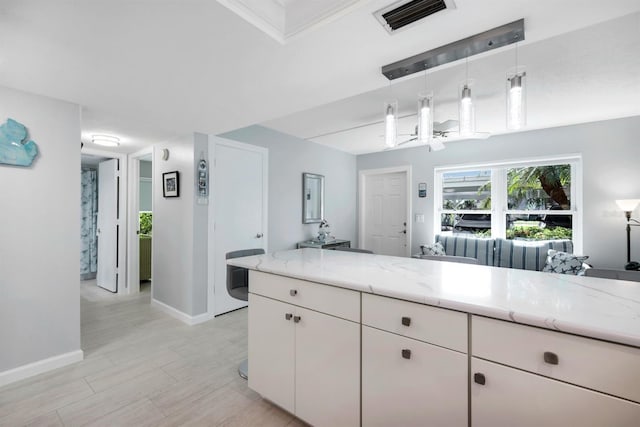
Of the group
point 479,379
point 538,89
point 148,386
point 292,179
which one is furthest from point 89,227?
point 538,89

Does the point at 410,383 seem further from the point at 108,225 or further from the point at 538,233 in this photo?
the point at 108,225

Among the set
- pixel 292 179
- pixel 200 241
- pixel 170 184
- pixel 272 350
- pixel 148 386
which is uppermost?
pixel 292 179

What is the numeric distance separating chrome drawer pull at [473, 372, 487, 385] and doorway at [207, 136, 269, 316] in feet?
9.66

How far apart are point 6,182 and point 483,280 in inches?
127

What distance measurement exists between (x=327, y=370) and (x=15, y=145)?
2.72 metres

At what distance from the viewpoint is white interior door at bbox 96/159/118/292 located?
14.1 ft

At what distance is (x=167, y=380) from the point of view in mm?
2139

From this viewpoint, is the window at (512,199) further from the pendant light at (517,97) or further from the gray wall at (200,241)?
the gray wall at (200,241)

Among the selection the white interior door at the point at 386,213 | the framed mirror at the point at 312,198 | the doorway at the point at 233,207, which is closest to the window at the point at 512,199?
the white interior door at the point at 386,213

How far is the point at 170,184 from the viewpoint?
3.48 m

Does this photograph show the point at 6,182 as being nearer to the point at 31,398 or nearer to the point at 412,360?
the point at 31,398

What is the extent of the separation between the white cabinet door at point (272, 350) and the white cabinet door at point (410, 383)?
0.49 m

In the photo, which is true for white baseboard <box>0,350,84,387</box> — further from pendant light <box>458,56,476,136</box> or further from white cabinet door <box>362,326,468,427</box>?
pendant light <box>458,56,476,136</box>

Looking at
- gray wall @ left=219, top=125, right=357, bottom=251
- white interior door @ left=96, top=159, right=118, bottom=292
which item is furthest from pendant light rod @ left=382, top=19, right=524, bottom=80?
white interior door @ left=96, top=159, right=118, bottom=292
